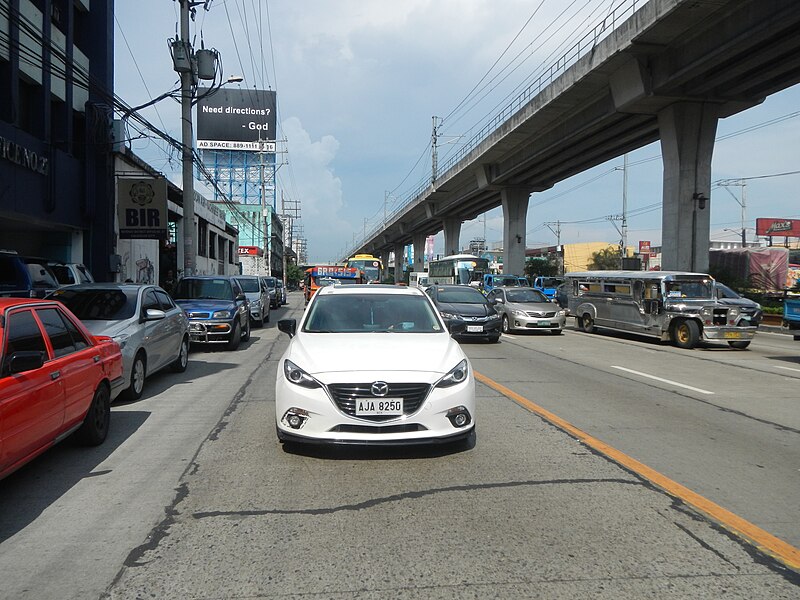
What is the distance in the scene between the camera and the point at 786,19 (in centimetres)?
1962

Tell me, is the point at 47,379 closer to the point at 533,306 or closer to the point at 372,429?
the point at 372,429

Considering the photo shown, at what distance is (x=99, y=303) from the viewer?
9.59 m

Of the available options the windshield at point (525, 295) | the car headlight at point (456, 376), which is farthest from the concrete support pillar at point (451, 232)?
the car headlight at point (456, 376)

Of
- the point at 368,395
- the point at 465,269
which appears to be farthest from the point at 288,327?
the point at 465,269

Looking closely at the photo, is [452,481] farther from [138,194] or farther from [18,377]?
[138,194]

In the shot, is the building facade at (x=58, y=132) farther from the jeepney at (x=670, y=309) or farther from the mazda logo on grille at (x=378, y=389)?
the jeepney at (x=670, y=309)

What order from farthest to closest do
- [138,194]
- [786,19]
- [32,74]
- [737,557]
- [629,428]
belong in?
[138,194] < [786,19] < [32,74] < [629,428] < [737,557]

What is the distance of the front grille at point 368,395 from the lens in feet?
17.4

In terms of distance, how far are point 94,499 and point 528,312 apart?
16.6 meters

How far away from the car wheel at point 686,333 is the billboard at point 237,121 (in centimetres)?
7375

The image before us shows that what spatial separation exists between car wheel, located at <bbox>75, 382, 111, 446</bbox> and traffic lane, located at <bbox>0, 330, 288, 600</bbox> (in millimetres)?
119

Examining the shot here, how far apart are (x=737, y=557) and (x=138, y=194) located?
22.9 m

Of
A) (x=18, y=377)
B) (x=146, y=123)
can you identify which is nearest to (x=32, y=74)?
(x=146, y=123)

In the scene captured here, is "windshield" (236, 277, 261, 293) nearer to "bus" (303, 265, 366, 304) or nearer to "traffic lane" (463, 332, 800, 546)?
"traffic lane" (463, 332, 800, 546)
